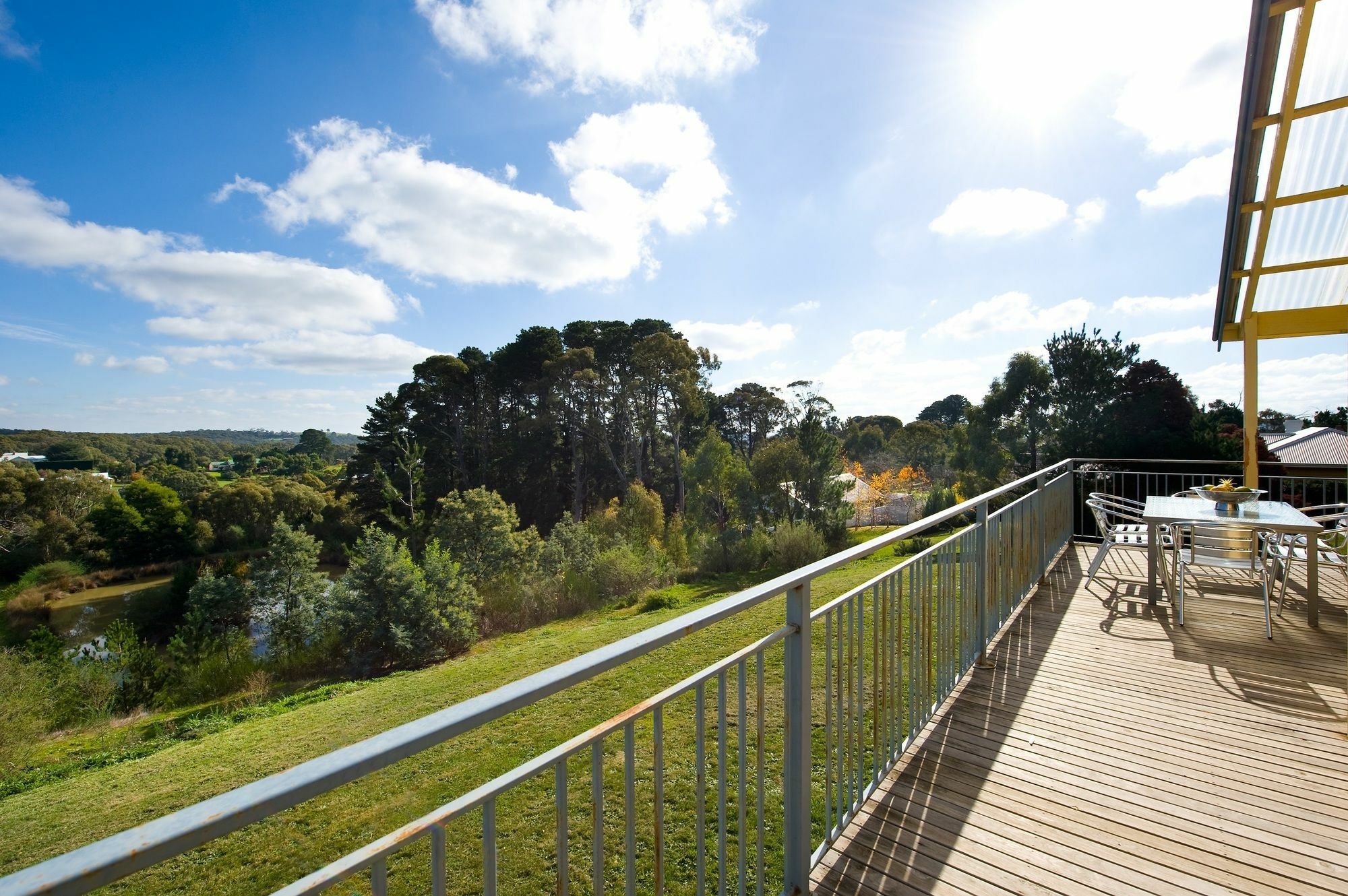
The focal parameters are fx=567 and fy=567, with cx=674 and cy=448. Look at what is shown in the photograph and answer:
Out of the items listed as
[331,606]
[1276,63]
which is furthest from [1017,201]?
[331,606]

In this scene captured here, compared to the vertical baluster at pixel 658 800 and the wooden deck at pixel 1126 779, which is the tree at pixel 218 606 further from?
the vertical baluster at pixel 658 800

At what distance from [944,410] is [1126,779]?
62.8 metres

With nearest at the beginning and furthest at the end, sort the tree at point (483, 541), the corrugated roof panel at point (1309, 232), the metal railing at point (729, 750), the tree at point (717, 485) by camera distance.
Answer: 1. the metal railing at point (729, 750)
2. the corrugated roof panel at point (1309, 232)
3. the tree at point (483, 541)
4. the tree at point (717, 485)

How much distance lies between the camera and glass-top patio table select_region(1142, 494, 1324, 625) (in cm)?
362

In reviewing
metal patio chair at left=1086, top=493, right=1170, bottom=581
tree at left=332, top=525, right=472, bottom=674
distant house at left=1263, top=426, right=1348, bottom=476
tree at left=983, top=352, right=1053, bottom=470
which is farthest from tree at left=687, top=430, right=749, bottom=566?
metal patio chair at left=1086, top=493, right=1170, bottom=581

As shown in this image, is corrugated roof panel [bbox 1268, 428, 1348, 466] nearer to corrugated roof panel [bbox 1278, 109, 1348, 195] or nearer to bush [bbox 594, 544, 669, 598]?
corrugated roof panel [bbox 1278, 109, 1348, 195]

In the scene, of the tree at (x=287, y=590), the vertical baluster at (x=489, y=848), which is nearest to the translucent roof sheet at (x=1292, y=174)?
the vertical baluster at (x=489, y=848)

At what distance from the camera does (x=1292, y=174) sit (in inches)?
184

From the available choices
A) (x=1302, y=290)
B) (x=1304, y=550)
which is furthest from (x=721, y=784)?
(x=1302, y=290)

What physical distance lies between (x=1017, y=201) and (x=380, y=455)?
3093 cm

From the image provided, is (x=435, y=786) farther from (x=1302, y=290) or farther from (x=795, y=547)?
(x=795, y=547)

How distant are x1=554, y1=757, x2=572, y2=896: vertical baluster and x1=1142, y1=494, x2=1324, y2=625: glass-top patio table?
180 inches

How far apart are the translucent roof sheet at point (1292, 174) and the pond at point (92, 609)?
33.5 metres

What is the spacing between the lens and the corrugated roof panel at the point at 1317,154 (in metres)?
4.32
